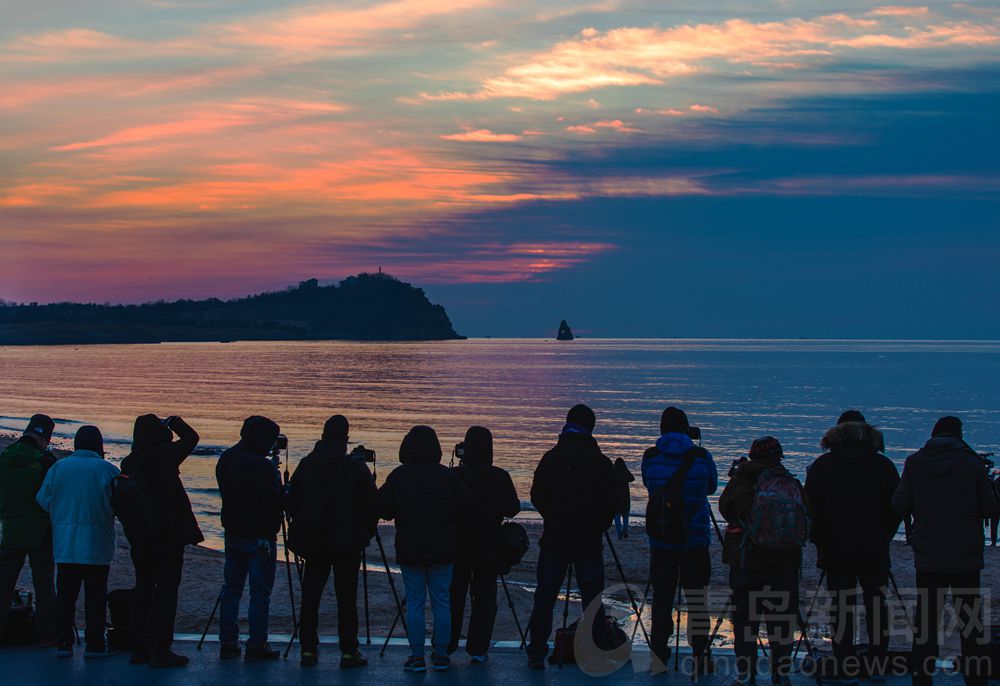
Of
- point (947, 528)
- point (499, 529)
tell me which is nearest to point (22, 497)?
point (499, 529)

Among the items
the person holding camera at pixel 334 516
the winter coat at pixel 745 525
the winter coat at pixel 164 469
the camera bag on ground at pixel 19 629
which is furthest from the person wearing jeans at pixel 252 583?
the winter coat at pixel 745 525

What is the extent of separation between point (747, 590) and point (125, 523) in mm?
4898

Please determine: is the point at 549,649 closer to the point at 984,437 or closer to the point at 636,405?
the point at 984,437

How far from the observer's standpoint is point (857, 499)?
313 inches

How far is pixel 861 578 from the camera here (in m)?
8.11

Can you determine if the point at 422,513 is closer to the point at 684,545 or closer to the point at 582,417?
the point at 582,417

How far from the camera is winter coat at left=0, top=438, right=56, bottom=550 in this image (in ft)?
29.5

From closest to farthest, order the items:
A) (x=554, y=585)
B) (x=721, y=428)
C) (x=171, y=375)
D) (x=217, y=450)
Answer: (x=554, y=585)
(x=217, y=450)
(x=721, y=428)
(x=171, y=375)

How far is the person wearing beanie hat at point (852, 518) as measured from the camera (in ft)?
26.0

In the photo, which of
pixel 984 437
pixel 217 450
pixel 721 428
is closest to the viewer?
pixel 217 450

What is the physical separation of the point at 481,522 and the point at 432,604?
2.55ft

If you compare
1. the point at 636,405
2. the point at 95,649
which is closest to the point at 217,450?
the point at 95,649

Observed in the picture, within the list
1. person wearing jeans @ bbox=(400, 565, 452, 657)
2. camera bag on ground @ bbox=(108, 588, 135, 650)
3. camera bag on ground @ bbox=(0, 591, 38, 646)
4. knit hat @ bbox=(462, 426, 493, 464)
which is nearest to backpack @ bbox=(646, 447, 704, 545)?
knit hat @ bbox=(462, 426, 493, 464)

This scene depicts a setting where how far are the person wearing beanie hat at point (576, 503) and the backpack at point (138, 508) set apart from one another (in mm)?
3017
